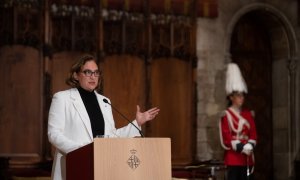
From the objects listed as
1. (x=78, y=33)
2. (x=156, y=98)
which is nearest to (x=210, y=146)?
(x=156, y=98)

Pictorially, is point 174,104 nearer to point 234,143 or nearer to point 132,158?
point 234,143

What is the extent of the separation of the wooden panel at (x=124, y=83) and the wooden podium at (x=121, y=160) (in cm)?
475

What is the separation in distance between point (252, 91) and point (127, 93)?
7.84ft

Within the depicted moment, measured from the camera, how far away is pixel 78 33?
27.9ft

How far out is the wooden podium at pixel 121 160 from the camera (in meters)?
3.59

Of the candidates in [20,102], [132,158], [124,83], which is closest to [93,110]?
[132,158]

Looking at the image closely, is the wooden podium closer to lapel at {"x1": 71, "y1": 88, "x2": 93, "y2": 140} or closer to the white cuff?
lapel at {"x1": 71, "y1": 88, "x2": 93, "y2": 140}

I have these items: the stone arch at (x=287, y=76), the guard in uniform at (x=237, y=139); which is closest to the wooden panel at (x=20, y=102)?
the guard in uniform at (x=237, y=139)

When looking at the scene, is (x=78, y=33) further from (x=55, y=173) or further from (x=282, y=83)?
(x=55, y=173)

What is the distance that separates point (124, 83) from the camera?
8.76 m

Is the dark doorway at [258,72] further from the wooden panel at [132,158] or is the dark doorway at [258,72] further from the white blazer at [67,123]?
the wooden panel at [132,158]

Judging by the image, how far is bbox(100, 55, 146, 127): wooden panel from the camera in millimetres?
8680

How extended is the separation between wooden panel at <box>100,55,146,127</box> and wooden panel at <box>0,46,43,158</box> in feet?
3.30

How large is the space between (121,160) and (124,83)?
5.10 metres
